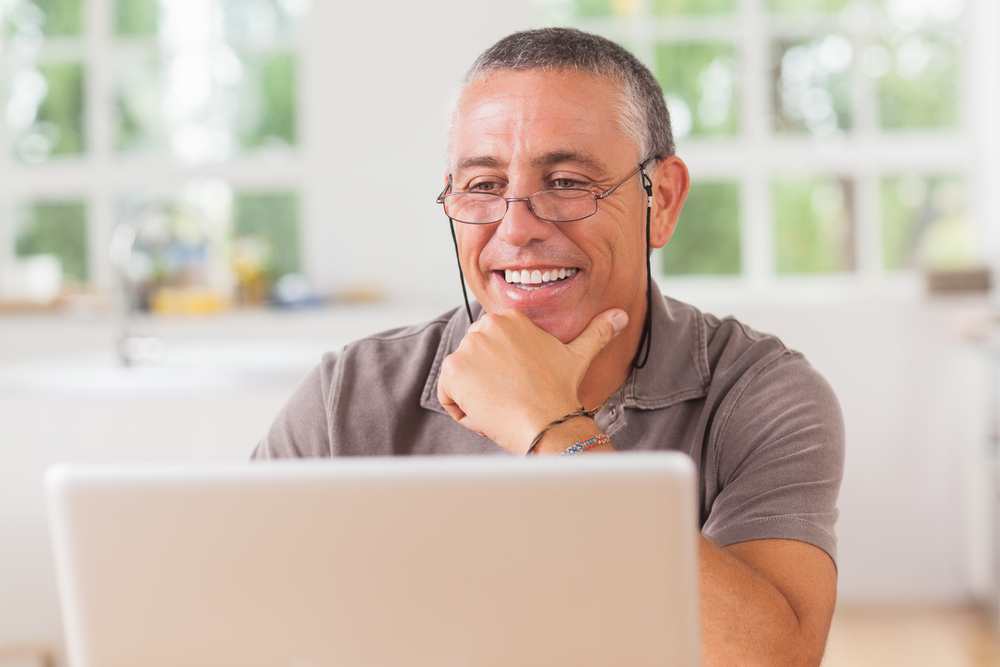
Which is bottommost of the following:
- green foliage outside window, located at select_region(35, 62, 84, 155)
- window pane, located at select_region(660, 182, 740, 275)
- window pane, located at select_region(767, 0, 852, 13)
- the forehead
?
window pane, located at select_region(660, 182, 740, 275)

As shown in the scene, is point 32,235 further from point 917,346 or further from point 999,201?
point 999,201

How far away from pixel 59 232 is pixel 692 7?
9.42 ft

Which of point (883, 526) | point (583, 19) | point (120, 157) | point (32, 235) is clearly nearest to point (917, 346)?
point (883, 526)

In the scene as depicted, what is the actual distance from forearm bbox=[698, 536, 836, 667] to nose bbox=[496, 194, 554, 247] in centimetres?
45

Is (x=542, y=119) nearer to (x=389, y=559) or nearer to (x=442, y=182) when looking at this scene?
(x=389, y=559)

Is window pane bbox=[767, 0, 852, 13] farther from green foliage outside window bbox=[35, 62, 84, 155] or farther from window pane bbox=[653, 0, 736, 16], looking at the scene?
green foliage outside window bbox=[35, 62, 84, 155]

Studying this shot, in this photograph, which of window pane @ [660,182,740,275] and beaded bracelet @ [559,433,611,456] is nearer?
beaded bracelet @ [559,433,611,456]

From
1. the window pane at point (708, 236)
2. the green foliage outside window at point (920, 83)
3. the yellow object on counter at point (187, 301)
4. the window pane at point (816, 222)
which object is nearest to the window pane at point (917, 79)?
the green foliage outside window at point (920, 83)

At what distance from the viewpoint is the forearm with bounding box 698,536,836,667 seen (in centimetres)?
98

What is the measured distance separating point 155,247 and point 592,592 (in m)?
3.89

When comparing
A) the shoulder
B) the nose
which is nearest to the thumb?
the nose

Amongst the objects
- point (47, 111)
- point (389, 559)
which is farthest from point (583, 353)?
point (47, 111)

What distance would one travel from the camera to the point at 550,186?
1.26m

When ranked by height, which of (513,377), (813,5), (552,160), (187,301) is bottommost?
(187,301)
